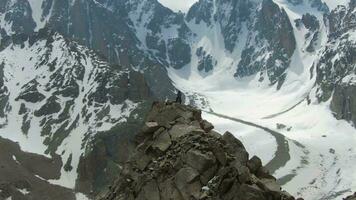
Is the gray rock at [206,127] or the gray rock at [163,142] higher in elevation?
the gray rock at [206,127]

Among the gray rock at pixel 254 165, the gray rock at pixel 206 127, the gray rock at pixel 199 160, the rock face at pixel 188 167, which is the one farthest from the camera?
the gray rock at pixel 206 127

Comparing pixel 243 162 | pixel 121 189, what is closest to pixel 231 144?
pixel 243 162

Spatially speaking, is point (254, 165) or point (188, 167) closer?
point (188, 167)

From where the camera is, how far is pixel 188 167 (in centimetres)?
5038

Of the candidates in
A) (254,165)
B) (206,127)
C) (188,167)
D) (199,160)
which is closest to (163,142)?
(206,127)

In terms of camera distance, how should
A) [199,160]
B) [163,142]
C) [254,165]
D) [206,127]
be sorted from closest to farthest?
[199,160], [254,165], [163,142], [206,127]

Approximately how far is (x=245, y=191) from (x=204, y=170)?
3757 millimetres

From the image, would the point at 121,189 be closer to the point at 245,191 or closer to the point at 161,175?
the point at 161,175

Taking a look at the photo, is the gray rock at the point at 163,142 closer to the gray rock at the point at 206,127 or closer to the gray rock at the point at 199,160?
the gray rock at the point at 206,127

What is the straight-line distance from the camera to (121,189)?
54688 mm

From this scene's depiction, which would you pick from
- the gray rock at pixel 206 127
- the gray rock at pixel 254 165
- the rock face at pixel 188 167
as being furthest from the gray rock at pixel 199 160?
the gray rock at pixel 206 127

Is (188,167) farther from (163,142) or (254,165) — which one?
(163,142)

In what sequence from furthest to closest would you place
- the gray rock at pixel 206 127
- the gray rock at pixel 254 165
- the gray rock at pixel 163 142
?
the gray rock at pixel 206 127 < the gray rock at pixel 163 142 < the gray rock at pixel 254 165

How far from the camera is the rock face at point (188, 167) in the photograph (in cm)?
4841
